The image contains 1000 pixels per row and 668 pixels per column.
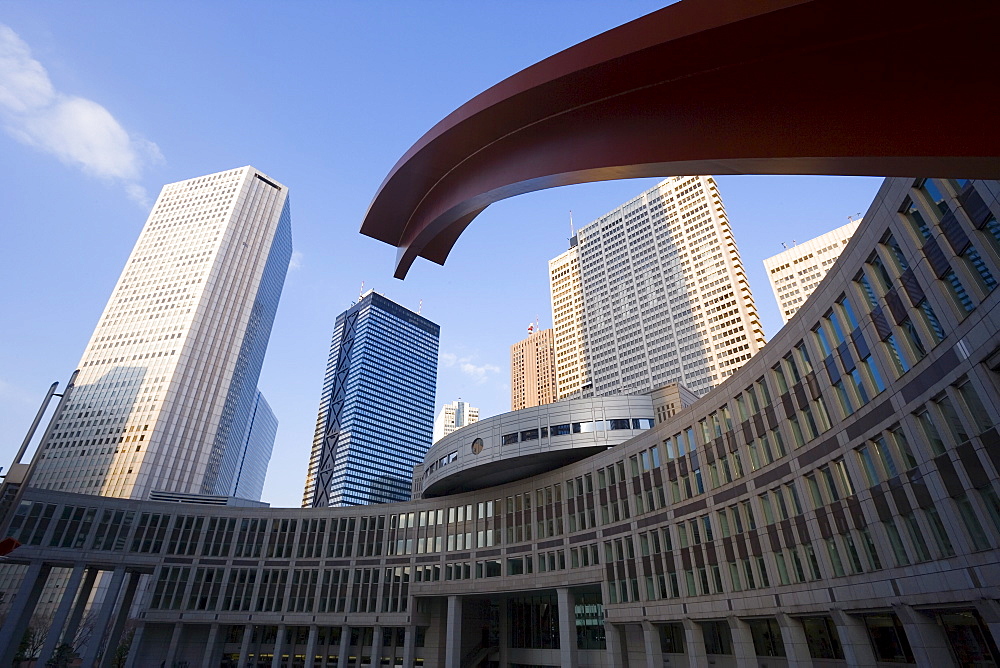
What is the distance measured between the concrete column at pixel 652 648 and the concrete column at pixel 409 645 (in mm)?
29468

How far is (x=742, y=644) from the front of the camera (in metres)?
33.1

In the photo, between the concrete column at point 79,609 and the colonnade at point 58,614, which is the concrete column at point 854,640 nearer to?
the colonnade at point 58,614

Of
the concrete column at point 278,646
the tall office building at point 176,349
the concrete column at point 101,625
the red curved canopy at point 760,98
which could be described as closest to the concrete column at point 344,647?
the concrete column at point 278,646

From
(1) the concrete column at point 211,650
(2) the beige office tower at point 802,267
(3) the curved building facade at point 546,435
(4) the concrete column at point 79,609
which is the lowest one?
(1) the concrete column at point 211,650

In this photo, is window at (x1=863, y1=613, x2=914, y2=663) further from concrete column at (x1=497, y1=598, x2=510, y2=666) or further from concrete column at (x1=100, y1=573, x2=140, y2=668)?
concrete column at (x1=100, y1=573, x2=140, y2=668)

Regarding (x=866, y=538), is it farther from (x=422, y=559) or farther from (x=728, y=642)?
(x=422, y=559)

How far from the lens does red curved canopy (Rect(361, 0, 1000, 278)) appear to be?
472 cm

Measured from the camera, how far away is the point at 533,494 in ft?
182

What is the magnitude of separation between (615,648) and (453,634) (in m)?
19.7

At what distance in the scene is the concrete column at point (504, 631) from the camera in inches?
2324

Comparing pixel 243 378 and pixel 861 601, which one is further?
pixel 243 378

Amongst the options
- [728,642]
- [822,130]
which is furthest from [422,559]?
[822,130]

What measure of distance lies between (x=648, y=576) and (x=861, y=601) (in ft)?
61.1

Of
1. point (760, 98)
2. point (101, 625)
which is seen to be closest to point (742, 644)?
point (760, 98)
